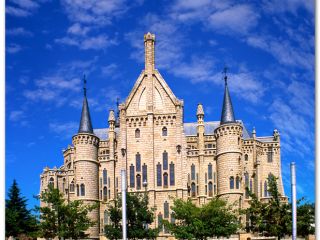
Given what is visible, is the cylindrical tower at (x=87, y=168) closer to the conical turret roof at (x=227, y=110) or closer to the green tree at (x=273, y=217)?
the conical turret roof at (x=227, y=110)

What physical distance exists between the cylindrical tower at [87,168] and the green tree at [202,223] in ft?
34.7

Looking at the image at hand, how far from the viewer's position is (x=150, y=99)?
38625 millimetres

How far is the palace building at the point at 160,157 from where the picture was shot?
36875mm

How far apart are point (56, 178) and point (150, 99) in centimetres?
909

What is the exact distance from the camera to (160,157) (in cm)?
3762

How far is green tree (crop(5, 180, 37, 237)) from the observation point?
2675 centimetres

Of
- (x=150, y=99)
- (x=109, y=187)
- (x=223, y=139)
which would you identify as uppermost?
(x=150, y=99)

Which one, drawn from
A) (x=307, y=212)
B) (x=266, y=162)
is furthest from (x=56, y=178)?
(x=307, y=212)

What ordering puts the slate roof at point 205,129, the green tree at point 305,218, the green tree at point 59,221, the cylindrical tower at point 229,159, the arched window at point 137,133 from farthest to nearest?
the slate roof at point 205,129
the arched window at point 137,133
the cylindrical tower at point 229,159
the green tree at point 59,221
the green tree at point 305,218

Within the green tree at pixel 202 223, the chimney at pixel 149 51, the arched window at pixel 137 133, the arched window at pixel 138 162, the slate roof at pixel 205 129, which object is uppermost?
the chimney at pixel 149 51

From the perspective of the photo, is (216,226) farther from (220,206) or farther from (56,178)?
(56,178)

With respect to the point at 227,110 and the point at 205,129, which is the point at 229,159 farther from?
the point at 205,129

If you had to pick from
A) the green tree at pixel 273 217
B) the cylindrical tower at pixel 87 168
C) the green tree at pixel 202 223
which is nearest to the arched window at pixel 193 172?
the cylindrical tower at pixel 87 168

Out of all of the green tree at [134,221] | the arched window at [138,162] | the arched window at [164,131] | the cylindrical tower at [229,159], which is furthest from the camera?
the arched window at [164,131]
